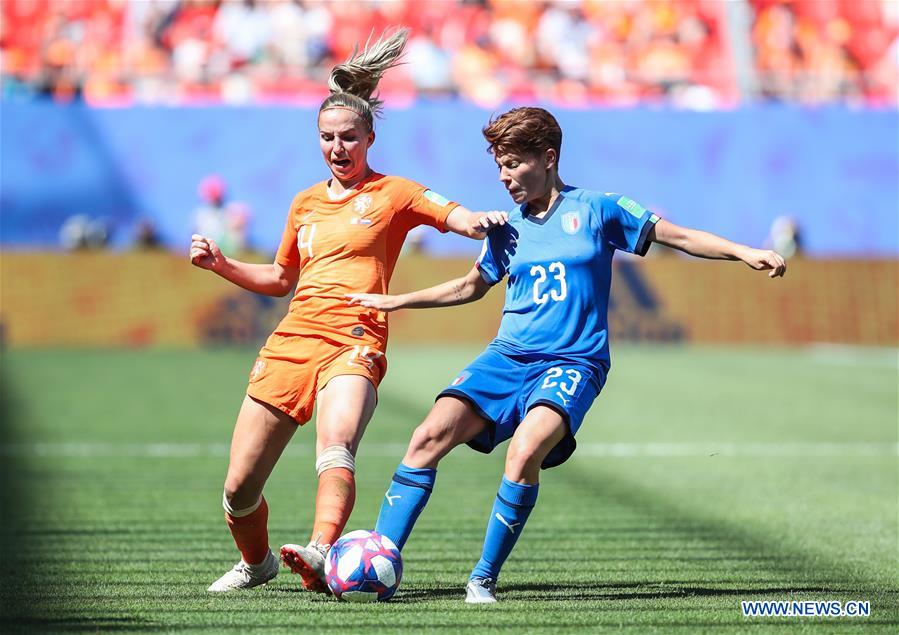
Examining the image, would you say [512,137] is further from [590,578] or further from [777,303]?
[777,303]

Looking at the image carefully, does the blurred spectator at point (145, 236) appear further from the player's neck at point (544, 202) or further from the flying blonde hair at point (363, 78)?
the player's neck at point (544, 202)

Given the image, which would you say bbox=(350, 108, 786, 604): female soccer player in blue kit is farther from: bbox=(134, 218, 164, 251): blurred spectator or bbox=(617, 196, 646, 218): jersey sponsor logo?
bbox=(134, 218, 164, 251): blurred spectator

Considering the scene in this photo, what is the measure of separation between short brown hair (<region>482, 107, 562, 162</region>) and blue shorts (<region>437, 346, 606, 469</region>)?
32.5 inches

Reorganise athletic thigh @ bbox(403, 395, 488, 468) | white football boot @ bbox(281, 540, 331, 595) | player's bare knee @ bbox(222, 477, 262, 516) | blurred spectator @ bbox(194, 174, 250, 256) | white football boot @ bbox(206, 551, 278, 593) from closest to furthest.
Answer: white football boot @ bbox(281, 540, 331, 595), athletic thigh @ bbox(403, 395, 488, 468), player's bare knee @ bbox(222, 477, 262, 516), white football boot @ bbox(206, 551, 278, 593), blurred spectator @ bbox(194, 174, 250, 256)

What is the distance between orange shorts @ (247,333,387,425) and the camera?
5715mm

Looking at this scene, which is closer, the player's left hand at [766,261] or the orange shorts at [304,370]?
the player's left hand at [766,261]

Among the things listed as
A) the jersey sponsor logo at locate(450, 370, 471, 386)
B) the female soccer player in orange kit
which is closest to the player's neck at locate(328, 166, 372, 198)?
the female soccer player in orange kit

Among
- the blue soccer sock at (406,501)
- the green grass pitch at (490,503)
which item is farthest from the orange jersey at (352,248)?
the green grass pitch at (490,503)

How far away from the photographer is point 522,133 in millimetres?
5609

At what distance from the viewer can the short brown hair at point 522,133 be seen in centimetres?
562

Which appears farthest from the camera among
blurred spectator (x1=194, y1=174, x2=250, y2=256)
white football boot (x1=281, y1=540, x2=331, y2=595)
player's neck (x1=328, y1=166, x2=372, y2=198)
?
blurred spectator (x1=194, y1=174, x2=250, y2=256)

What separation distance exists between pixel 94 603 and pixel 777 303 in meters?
16.7

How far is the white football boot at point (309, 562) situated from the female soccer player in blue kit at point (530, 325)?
1.03ft

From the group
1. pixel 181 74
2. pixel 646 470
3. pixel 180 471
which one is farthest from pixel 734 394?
pixel 181 74
